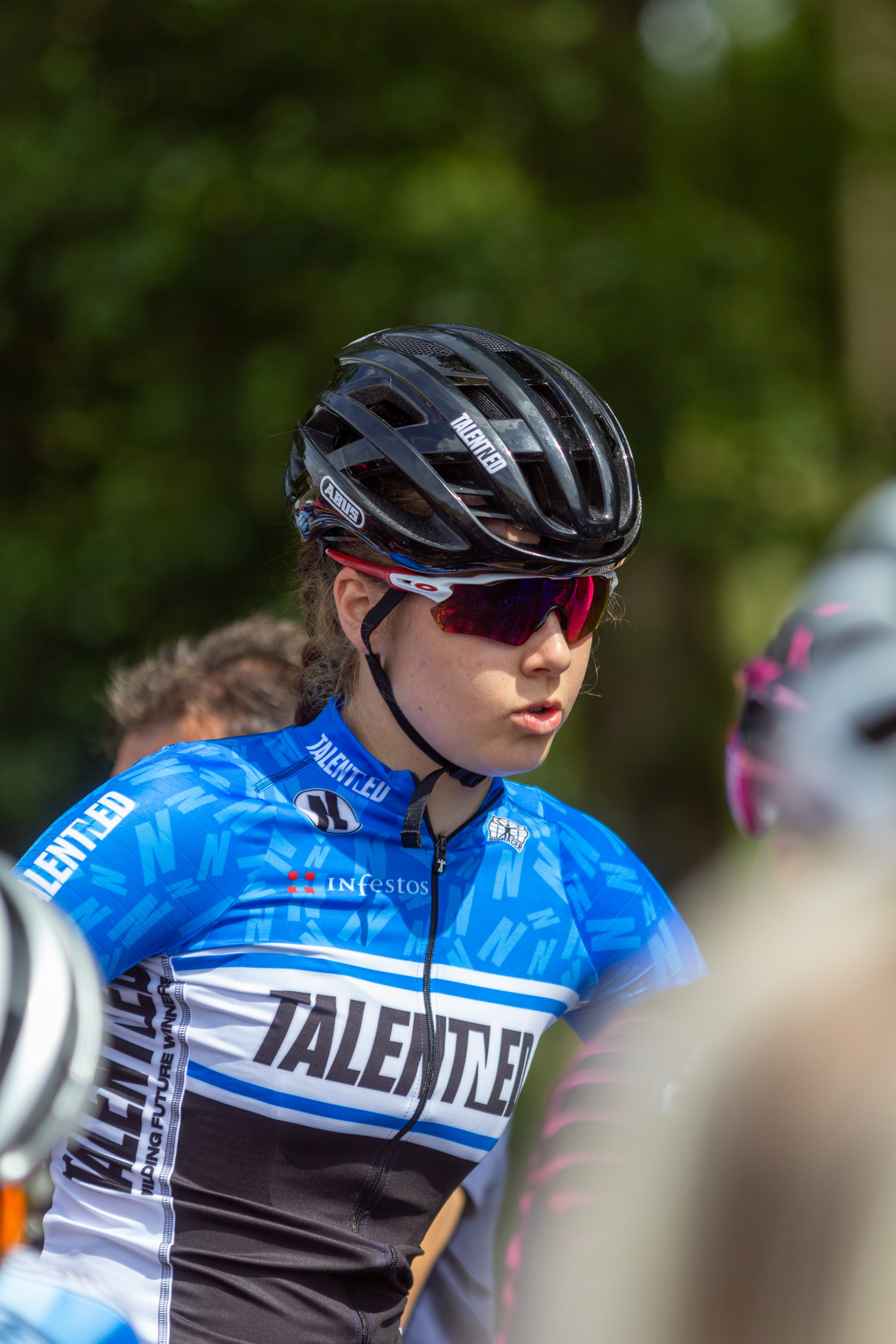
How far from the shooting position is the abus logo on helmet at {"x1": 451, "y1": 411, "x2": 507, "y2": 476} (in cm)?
221

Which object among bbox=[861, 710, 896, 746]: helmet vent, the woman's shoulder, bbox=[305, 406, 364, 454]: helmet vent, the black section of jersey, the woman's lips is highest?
bbox=[305, 406, 364, 454]: helmet vent

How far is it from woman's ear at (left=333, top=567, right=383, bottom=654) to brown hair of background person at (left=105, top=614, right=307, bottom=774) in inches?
33.4

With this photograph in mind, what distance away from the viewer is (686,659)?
8.55m

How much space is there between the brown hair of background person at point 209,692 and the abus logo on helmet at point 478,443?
107 centimetres

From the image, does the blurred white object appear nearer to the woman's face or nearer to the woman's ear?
the woman's ear

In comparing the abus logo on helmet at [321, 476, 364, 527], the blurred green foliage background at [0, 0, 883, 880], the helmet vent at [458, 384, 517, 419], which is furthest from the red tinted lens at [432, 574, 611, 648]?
the blurred green foliage background at [0, 0, 883, 880]

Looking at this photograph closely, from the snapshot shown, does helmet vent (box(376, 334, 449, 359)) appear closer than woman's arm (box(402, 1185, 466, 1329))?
Yes

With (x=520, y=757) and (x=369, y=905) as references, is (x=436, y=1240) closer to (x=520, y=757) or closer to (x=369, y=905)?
(x=369, y=905)

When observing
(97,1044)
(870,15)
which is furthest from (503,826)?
(870,15)

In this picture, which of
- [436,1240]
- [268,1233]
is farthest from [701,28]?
[268,1233]

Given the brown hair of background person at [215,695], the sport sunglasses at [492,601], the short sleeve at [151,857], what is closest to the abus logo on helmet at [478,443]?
the sport sunglasses at [492,601]

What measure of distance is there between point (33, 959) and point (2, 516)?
623 centimetres

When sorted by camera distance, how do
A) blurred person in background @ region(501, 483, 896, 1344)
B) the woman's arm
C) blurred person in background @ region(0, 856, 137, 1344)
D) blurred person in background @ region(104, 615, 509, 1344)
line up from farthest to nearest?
blurred person in background @ region(104, 615, 509, 1344), the woman's arm, blurred person in background @ region(0, 856, 137, 1344), blurred person in background @ region(501, 483, 896, 1344)

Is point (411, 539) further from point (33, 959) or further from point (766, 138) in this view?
point (766, 138)
